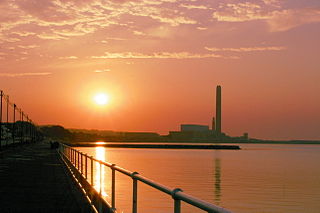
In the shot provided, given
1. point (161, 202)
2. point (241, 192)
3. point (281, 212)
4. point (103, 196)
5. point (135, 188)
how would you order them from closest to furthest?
point (135, 188)
point (103, 196)
point (161, 202)
point (281, 212)
point (241, 192)

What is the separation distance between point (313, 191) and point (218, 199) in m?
20.1

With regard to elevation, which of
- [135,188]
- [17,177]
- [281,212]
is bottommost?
[281,212]

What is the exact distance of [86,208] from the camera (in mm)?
14500

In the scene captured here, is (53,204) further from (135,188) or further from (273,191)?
(273,191)

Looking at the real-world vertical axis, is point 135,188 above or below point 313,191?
above

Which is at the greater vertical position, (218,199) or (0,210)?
(0,210)

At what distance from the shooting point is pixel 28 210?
48.5 feet

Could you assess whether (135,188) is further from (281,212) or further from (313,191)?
(313,191)

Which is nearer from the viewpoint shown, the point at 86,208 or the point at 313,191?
the point at 86,208

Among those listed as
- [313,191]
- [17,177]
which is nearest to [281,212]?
[313,191]

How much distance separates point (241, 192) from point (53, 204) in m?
52.5

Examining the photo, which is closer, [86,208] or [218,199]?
[86,208]

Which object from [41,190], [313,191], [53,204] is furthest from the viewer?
[313,191]

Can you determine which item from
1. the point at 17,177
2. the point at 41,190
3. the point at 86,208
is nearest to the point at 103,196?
the point at 86,208
